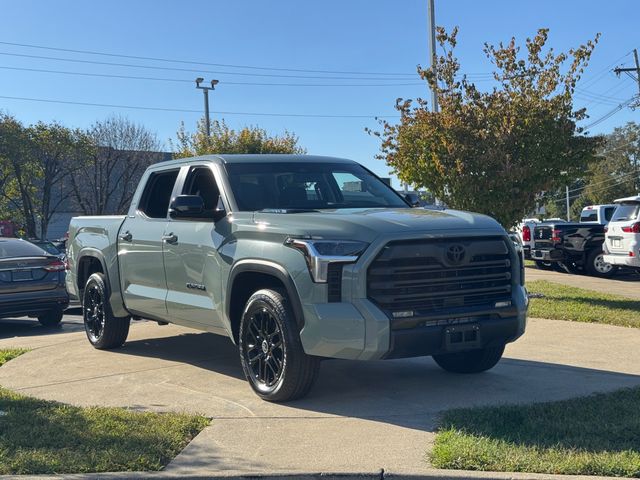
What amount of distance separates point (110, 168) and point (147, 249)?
2970cm

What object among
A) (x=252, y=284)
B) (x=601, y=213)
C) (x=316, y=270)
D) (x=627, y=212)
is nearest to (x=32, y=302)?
(x=252, y=284)

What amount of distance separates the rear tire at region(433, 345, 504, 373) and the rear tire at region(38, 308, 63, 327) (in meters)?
8.04

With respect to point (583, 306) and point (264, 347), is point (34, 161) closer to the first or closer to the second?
point (583, 306)

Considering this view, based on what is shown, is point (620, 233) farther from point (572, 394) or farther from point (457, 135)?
point (572, 394)

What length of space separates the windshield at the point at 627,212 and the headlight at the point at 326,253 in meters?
12.0

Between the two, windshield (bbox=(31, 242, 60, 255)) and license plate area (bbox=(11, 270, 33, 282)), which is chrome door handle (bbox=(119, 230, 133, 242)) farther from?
windshield (bbox=(31, 242, 60, 255))

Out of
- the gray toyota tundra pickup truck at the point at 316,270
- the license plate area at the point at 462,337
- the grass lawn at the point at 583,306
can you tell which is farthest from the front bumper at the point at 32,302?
the license plate area at the point at 462,337

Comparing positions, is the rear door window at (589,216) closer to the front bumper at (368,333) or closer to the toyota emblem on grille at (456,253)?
the toyota emblem on grille at (456,253)

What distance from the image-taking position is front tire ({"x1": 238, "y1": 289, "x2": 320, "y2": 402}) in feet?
18.8


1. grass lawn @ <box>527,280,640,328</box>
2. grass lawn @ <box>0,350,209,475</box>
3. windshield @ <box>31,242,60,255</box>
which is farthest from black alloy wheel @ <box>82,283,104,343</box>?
windshield @ <box>31,242,60,255</box>

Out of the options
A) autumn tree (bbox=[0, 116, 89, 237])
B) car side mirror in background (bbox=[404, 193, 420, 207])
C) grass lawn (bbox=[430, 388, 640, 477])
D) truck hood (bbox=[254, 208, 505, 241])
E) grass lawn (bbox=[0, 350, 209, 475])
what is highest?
autumn tree (bbox=[0, 116, 89, 237])

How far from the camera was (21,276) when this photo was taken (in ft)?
40.3

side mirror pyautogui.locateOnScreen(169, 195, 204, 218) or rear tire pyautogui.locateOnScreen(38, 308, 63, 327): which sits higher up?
side mirror pyautogui.locateOnScreen(169, 195, 204, 218)

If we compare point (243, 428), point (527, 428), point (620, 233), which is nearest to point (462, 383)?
point (527, 428)
